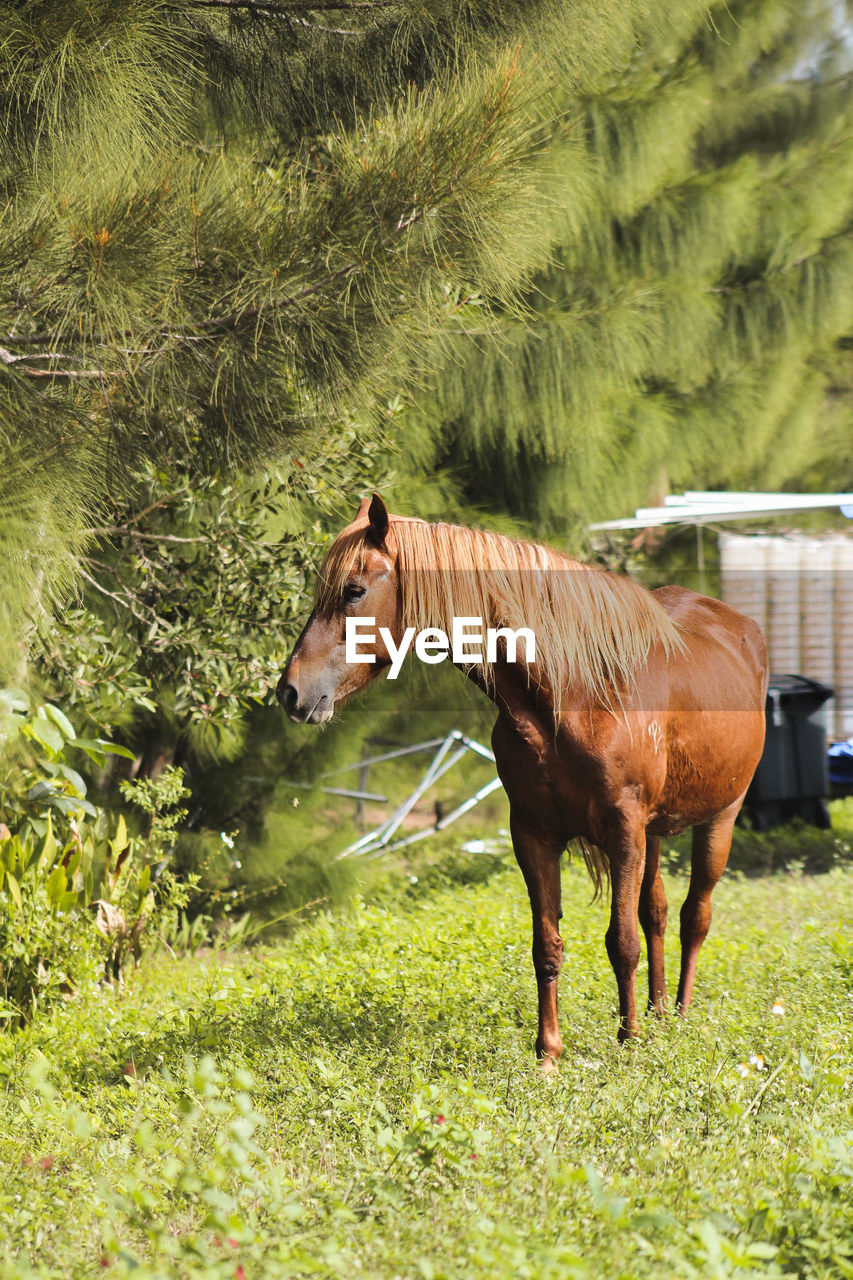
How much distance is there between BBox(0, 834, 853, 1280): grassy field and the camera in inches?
67.5

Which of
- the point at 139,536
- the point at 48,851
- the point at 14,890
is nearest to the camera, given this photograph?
the point at 14,890

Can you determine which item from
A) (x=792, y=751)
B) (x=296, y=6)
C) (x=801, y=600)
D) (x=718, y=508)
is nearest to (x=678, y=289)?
(x=718, y=508)

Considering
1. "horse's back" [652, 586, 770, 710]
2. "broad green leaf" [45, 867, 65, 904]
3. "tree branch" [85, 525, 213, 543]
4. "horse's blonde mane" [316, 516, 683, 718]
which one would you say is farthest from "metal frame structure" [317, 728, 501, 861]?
"horse's blonde mane" [316, 516, 683, 718]

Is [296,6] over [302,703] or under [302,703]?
over

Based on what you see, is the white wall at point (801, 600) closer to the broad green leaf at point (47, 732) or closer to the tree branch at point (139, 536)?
the tree branch at point (139, 536)

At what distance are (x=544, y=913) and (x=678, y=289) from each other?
4.87 metres

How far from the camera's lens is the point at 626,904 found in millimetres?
2676

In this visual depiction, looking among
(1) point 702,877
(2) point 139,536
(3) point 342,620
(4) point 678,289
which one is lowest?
(1) point 702,877

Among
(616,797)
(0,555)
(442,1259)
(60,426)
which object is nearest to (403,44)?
(60,426)

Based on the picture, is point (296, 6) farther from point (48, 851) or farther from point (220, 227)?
point (48, 851)

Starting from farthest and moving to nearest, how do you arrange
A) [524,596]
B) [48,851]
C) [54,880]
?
[48,851] < [54,880] < [524,596]

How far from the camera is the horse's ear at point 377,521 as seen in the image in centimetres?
236

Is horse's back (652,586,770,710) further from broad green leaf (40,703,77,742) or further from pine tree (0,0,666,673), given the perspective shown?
broad green leaf (40,703,77,742)

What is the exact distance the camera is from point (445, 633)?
2475mm
